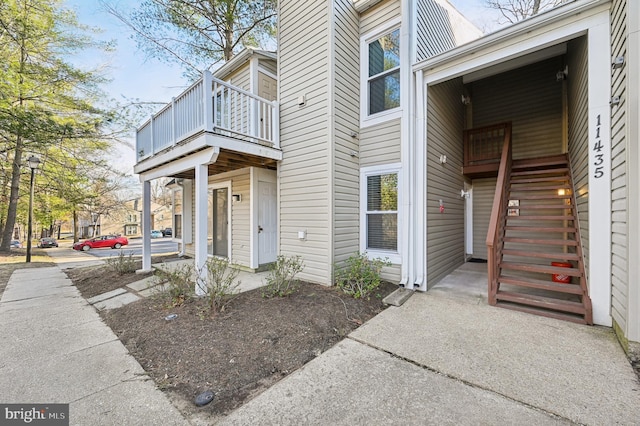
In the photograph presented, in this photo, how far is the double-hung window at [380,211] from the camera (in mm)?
4852

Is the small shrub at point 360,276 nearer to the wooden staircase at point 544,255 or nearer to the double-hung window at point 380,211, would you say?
the double-hung window at point 380,211

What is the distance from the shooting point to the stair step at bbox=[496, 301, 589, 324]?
3.29 meters

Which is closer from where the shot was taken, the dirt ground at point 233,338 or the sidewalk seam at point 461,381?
the sidewalk seam at point 461,381

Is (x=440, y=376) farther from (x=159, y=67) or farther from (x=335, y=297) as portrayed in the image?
(x=159, y=67)

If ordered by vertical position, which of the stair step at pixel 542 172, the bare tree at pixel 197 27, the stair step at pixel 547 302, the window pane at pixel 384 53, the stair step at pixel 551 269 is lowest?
the stair step at pixel 547 302

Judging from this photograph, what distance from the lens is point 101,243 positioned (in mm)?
19484

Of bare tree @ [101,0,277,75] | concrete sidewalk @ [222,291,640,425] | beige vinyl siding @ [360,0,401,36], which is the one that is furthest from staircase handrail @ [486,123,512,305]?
bare tree @ [101,0,277,75]

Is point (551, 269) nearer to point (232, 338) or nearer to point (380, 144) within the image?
point (380, 144)

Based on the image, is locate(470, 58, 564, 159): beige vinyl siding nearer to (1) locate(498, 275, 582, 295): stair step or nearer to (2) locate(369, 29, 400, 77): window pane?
(2) locate(369, 29, 400, 77): window pane

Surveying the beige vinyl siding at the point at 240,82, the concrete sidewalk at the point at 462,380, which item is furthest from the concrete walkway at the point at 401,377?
the beige vinyl siding at the point at 240,82

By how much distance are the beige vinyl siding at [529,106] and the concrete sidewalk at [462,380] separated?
16.2 ft

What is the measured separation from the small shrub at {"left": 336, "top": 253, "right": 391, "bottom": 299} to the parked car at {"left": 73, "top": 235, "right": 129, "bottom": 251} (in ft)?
71.5

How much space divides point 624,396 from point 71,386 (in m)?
4.42

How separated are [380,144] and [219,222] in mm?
4720
